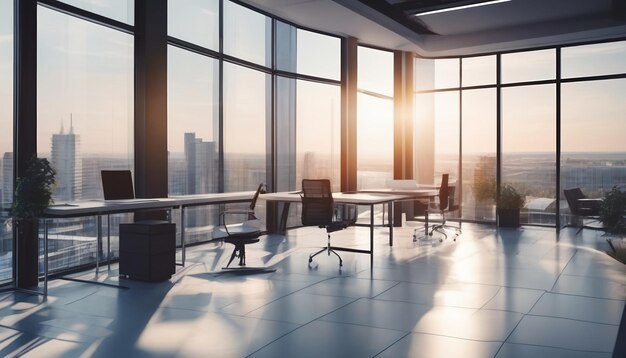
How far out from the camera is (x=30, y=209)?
498 centimetres

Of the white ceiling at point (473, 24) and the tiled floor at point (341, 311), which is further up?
the white ceiling at point (473, 24)

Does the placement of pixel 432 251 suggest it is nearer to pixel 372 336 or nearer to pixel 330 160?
pixel 330 160

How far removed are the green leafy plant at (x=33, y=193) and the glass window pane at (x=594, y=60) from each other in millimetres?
9457

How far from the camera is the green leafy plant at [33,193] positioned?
498 cm

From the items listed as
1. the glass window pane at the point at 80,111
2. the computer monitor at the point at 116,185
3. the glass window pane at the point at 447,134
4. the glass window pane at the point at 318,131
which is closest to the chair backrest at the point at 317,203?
the computer monitor at the point at 116,185

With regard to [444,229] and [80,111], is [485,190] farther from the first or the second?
[80,111]

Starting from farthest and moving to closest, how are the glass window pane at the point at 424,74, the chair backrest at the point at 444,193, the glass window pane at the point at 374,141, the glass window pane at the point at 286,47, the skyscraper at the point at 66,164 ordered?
1. the glass window pane at the point at 424,74
2. the glass window pane at the point at 374,141
3. the glass window pane at the point at 286,47
4. the chair backrest at the point at 444,193
5. the skyscraper at the point at 66,164

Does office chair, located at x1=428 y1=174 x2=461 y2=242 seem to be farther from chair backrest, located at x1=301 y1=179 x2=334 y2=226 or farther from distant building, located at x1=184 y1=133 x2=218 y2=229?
distant building, located at x1=184 y1=133 x2=218 y2=229

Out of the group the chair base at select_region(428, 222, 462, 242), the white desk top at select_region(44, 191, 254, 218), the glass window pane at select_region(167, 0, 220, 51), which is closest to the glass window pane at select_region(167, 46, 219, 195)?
the glass window pane at select_region(167, 0, 220, 51)

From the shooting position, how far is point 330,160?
1091 centimetres

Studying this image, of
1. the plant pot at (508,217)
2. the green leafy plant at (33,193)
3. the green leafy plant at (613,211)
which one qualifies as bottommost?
the plant pot at (508,217)

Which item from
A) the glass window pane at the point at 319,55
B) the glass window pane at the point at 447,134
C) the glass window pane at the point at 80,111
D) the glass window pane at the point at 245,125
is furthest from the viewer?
the glass window pane at the point at 447,134

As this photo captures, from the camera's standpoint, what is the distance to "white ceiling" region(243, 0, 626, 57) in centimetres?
891

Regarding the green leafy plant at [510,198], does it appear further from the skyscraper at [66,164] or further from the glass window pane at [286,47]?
the skyscraper at [66,164]
